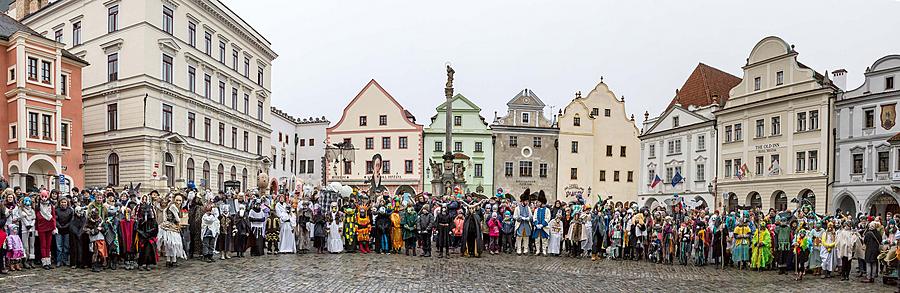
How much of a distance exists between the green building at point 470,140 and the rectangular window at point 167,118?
2281cm

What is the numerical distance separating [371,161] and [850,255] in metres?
44.6

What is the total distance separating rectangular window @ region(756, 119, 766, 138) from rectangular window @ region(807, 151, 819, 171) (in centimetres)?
370

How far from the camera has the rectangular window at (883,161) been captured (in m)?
36.9

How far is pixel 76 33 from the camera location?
41469 mm

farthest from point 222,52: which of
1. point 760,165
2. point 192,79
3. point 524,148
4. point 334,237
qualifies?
point 760,165

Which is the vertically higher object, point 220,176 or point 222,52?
point 222,52

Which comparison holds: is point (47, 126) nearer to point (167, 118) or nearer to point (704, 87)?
point (167, 118)

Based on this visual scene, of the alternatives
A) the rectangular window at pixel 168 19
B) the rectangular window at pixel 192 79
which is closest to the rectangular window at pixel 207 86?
the rectangular window at pixel 192 79

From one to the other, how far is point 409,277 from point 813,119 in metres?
34.7

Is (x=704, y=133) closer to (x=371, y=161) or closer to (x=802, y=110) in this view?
(x=802, y=110)

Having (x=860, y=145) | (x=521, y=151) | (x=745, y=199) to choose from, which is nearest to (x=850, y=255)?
(x=860, y=145)

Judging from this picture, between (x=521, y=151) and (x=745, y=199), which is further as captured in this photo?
(x=521, y=151)

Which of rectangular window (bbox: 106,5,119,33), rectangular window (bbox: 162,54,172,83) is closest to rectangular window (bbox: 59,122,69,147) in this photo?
rectangular window (bbox: 162,54,172,83)

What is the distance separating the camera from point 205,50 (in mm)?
44062
